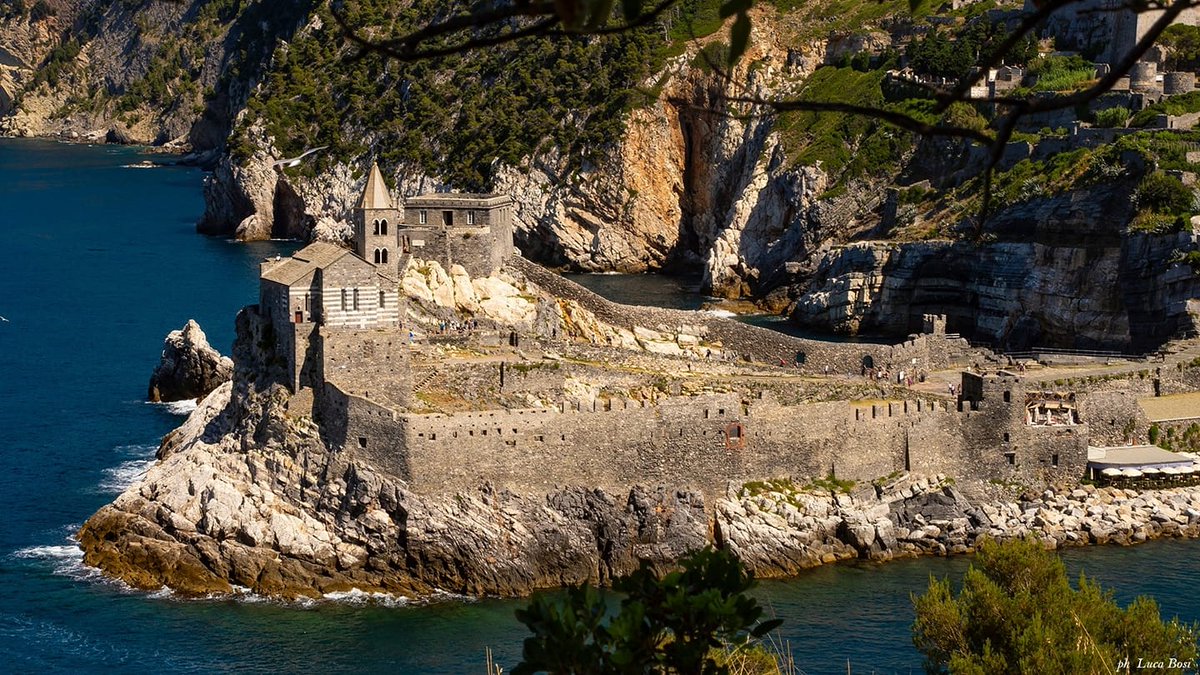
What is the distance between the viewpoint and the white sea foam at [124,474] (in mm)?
56500

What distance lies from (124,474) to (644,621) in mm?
49747

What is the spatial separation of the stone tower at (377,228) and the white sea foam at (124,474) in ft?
30.4

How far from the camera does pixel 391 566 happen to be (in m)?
46.2

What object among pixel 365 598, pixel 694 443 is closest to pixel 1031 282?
pixel 694 443

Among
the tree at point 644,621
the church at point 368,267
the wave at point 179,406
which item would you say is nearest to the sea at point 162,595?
the wave at point 179,406

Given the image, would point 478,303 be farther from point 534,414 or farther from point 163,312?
point 163,312

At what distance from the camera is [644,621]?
36.4ft

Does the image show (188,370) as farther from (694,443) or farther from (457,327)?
(694,443)

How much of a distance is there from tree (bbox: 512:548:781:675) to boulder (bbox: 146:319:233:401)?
62192mm

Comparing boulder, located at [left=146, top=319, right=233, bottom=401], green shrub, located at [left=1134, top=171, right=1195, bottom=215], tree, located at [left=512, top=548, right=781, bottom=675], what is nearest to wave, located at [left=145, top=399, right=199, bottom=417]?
boulder, located at [left=146, top=319, right=233, bottom=401]

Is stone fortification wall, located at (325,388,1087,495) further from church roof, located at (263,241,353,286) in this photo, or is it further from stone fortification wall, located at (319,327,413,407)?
church roof, located at (263,241,353,286)

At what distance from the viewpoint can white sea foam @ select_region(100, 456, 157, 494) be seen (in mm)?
56500

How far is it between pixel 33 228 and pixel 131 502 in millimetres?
86843

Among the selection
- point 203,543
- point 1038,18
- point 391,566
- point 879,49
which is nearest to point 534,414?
point 391,566
